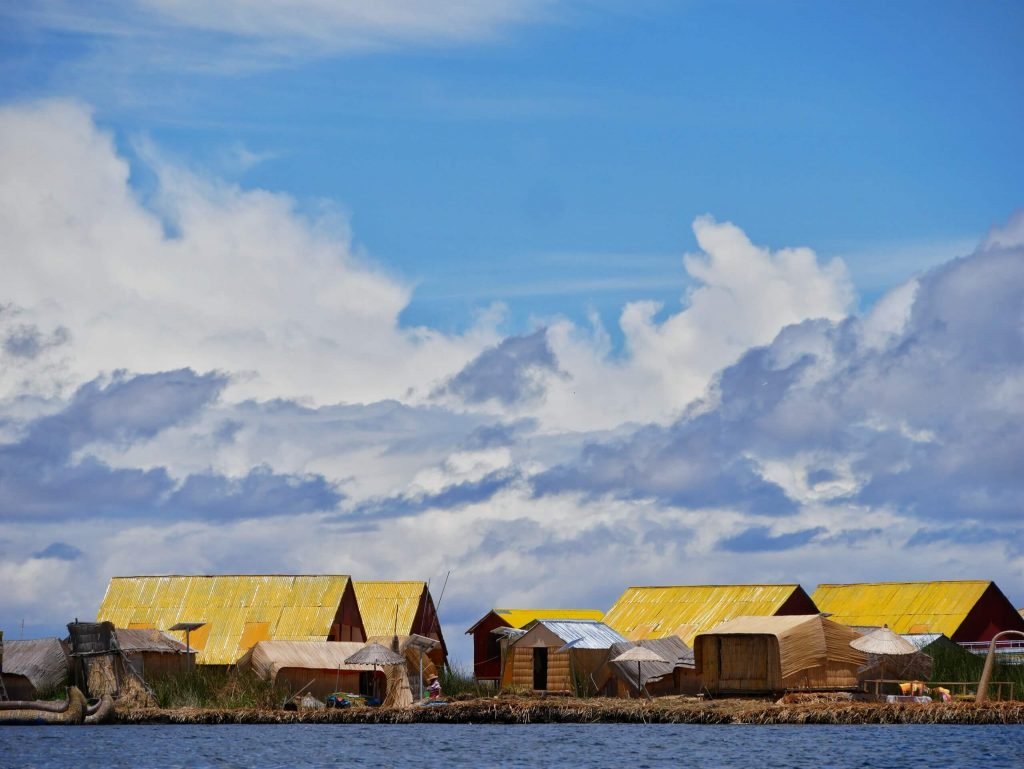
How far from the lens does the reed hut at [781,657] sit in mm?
65312

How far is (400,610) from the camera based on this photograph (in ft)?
281

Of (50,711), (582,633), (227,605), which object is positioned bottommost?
(50,711)

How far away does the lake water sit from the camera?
1903 inches

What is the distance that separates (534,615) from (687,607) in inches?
486

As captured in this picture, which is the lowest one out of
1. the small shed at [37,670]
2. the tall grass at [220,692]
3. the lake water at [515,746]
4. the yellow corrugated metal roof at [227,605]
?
the lake water at [515,746]

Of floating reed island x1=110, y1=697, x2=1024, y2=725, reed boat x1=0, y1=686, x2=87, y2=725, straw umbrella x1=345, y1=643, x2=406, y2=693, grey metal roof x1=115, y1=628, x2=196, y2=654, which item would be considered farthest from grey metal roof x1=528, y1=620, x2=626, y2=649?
reed boat x1=0, y1=686, x2=87, y2=725

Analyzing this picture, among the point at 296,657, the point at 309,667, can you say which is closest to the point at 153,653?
the point at 296,657

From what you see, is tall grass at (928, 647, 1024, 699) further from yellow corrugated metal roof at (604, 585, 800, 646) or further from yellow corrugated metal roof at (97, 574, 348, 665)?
yellow corrugated metal roof at (97, 574, 348, 665)

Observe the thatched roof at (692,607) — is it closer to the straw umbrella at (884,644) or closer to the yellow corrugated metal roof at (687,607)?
the yellow corrugated metal roof at (687,607)

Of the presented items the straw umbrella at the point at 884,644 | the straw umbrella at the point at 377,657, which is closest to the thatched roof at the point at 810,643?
the straw umbrella at the point at 884,644

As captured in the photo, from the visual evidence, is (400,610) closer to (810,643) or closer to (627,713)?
(627,713)

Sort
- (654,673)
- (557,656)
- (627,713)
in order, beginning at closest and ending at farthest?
(627,713)
(654,673)
(557,656)

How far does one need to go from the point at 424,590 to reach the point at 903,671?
2900cm

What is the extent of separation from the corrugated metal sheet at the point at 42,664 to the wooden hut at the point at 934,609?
37127mm
